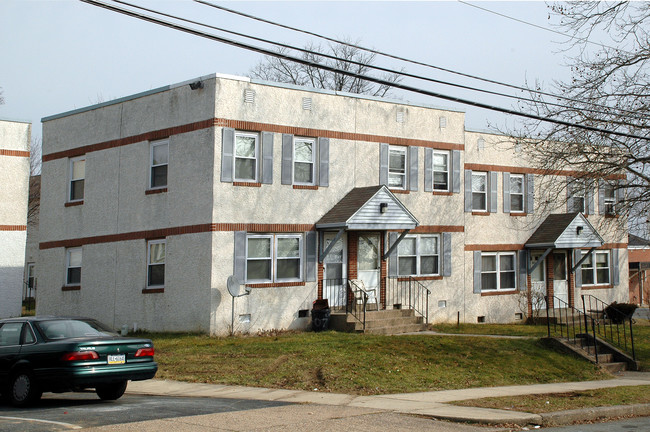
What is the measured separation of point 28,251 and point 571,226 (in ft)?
104

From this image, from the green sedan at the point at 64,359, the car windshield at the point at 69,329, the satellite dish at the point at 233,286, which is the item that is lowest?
the green sedan at the point at 64,359

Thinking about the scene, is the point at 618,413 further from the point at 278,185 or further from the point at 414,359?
the point at 278,185

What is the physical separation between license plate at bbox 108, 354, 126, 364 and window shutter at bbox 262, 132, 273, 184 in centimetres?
1073

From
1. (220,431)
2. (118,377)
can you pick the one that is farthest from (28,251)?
(220,431)

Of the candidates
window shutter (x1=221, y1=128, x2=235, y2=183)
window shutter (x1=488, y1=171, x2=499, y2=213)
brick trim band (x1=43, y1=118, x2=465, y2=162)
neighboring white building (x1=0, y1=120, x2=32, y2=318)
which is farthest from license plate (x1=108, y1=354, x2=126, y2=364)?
window shutter (x1=488, y1=171, x2=499, y2=213)

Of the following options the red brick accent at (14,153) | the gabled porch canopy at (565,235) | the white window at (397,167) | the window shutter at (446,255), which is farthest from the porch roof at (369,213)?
the red brick accent at (14,153)

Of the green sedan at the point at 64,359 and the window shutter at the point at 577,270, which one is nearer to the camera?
the green sedan at the point at 64,359

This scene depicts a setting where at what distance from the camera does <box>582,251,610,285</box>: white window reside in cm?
3225

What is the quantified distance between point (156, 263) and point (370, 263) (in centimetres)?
697

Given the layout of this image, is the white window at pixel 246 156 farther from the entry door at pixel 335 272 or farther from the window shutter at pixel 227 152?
the entry door at pixel 335 272

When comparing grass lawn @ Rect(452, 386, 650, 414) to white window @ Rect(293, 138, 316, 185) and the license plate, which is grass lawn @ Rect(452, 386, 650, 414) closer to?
the license plate

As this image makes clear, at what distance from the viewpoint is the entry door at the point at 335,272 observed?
931 inches

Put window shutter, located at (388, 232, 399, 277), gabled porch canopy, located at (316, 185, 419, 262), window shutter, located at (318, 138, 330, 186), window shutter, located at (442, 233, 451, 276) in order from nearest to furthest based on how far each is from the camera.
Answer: gabled porch canopy, located at (316, 185, 419, 262) < window shutter, located at (318, 138, 330, 186) < window shutter, located at (388, 232, 399, 277) < window shutter, located at (442, 233, 451, 276)

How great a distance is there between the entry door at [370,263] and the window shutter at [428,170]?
9.50 ft
